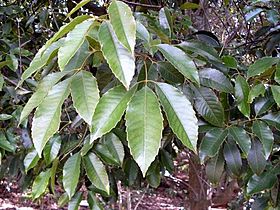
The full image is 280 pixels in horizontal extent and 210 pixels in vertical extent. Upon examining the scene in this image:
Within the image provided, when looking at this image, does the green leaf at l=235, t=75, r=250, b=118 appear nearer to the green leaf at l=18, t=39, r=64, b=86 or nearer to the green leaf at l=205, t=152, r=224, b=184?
the green leaf at l=205, t=152, r=224, b=184

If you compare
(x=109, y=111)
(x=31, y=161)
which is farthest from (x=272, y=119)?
(x=31, y=161)

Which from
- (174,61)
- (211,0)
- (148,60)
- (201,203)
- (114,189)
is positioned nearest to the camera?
(174,61)

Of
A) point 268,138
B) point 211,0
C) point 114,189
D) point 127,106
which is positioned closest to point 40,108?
point 127,106

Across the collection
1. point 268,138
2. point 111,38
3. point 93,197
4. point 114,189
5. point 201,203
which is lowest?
point 201,203

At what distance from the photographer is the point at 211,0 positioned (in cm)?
170

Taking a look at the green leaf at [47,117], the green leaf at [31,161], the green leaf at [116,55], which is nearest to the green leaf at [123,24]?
the green leaf at [116,55]

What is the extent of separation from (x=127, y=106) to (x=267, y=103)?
1.40ft

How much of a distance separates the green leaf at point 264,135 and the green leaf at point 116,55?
40 centimetres

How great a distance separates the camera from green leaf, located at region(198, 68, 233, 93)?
2.64 ft

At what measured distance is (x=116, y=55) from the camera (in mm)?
551

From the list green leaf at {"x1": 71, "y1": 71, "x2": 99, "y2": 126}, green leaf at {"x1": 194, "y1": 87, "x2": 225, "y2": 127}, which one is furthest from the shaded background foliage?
green leaf at {"x1": 71, "y1": 71, "x2": 99, "y2": 126}

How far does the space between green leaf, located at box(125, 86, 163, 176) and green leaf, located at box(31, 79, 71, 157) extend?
0.11 metres

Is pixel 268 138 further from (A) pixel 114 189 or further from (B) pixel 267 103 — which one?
(A) pixel 114 189

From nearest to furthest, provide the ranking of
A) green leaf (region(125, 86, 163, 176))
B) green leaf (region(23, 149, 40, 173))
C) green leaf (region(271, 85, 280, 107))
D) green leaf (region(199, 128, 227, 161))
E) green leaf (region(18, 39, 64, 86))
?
green leaf (region(125, 86, 163, 176)), green leaf (region(18, 39, 64, 86)), green leaf (region(271, 85, 280, 107)), green leaf (region(199, 128, 227, 161)), green leaf (region(23, 149, 40, 173))
